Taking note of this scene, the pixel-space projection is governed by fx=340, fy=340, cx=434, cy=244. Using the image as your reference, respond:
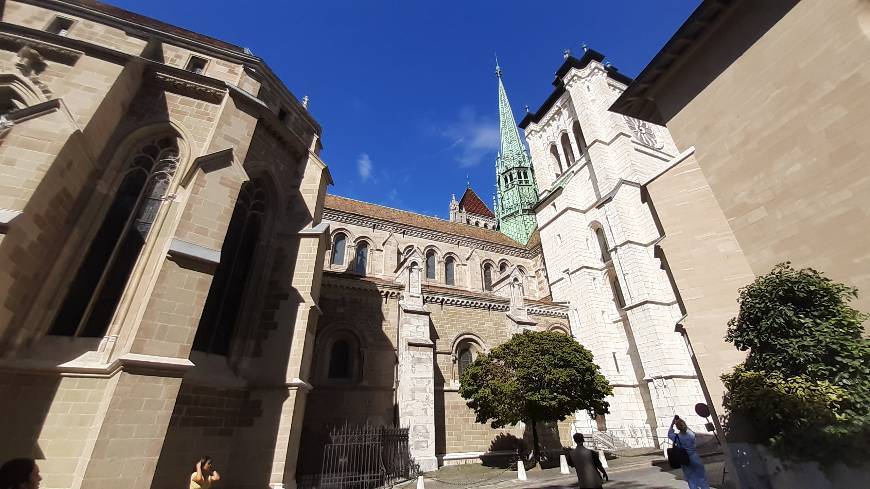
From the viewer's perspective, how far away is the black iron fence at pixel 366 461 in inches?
401

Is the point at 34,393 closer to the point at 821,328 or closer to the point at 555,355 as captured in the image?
the point at 821,328

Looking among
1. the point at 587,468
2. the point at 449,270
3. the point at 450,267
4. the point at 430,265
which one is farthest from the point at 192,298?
the point at 450,267

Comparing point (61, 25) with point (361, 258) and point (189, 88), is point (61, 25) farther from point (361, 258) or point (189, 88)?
point (361, 258)

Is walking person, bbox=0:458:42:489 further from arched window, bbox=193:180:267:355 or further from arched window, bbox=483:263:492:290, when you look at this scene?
Answer: arched window, bbox=483:263:492:290

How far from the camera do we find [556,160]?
27.8 metres

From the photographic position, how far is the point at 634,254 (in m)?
17.9

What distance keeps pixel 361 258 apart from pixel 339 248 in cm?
147

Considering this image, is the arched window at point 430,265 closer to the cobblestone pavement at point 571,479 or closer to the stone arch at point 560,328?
the stone arch at point 560,328

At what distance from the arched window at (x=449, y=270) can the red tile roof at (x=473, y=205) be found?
73.4 ft

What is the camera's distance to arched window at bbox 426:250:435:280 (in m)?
22.4

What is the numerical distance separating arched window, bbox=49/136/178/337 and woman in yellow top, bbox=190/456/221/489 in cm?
329

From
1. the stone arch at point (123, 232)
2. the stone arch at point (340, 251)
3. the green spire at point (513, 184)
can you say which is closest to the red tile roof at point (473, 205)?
the green spire at point (513, 184)

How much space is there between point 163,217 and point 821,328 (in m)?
11.8

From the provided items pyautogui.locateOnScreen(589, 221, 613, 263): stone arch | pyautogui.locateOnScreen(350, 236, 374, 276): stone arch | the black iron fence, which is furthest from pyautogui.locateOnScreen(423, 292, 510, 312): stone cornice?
pyautogui.locateOnScreen(589, 221, 613, 263): stone arch
